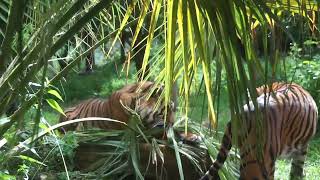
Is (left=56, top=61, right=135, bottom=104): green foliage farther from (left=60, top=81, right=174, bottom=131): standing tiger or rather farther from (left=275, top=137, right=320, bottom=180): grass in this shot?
(left=60, top=81, right=174, bottom=131): standing tiger

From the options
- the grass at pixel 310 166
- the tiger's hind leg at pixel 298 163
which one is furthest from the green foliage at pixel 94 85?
the tiger's hind leg at pixel 298 163

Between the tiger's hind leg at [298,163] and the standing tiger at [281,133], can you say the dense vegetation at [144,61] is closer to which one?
the standing tiger at [281,133]

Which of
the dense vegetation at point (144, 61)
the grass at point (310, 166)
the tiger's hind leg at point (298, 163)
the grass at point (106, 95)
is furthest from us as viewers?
the grass at point (106, 95)

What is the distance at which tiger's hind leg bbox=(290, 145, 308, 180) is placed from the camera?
3.85 meters

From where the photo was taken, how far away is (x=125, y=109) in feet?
12.1

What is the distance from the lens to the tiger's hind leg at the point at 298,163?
3.85m

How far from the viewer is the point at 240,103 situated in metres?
1.14

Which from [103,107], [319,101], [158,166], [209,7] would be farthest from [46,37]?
[319,101]

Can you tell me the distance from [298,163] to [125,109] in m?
1.20

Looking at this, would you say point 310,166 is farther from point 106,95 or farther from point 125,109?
point 106,95

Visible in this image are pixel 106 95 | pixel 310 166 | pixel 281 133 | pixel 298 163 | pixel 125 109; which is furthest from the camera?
pixel 106 95

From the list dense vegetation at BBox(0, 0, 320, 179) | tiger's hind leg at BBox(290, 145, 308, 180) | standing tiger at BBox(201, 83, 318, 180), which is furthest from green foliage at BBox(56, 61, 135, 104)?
standing tiger at BBox(201, 83, 318, 180)

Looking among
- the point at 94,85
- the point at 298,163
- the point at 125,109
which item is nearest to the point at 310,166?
the point at 298,163

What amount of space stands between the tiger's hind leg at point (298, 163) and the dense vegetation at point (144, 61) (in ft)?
1.17
